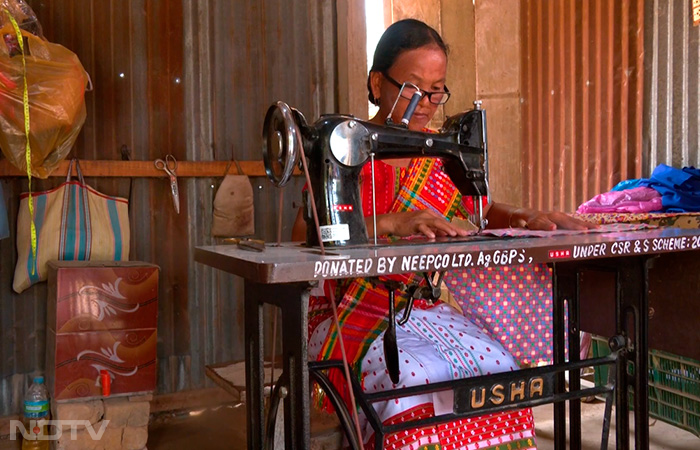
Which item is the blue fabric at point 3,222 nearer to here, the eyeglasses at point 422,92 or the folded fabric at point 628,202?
the eyeglasses at point 422,92

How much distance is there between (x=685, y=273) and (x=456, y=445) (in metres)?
1.01

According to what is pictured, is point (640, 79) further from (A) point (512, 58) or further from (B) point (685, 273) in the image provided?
(B) point (685, 273)

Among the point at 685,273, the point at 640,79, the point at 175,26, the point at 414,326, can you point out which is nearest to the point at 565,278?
the point at 685,273

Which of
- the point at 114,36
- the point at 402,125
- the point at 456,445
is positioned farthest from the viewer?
the point at 114,36

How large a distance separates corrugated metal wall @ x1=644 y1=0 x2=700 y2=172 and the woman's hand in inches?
95.2

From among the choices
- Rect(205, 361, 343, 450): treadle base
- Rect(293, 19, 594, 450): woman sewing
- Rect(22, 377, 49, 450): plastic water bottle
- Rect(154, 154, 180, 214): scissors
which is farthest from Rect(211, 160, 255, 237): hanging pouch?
Rect(293, 19, 594, 450): woman sewing

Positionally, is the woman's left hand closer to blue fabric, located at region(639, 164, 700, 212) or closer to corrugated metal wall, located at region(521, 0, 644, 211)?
blue fabric, located at region(639, 164, 700, 212)

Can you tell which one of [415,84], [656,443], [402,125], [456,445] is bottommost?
[656,443]

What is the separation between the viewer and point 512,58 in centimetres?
554

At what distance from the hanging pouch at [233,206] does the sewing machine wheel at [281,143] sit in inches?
81.7

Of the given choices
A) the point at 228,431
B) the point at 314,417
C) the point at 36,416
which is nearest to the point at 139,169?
the point at 36,416

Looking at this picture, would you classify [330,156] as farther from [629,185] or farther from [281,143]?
[629,185]

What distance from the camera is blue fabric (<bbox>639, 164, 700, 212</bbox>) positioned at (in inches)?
129

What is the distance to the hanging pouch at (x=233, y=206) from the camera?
150 inches
